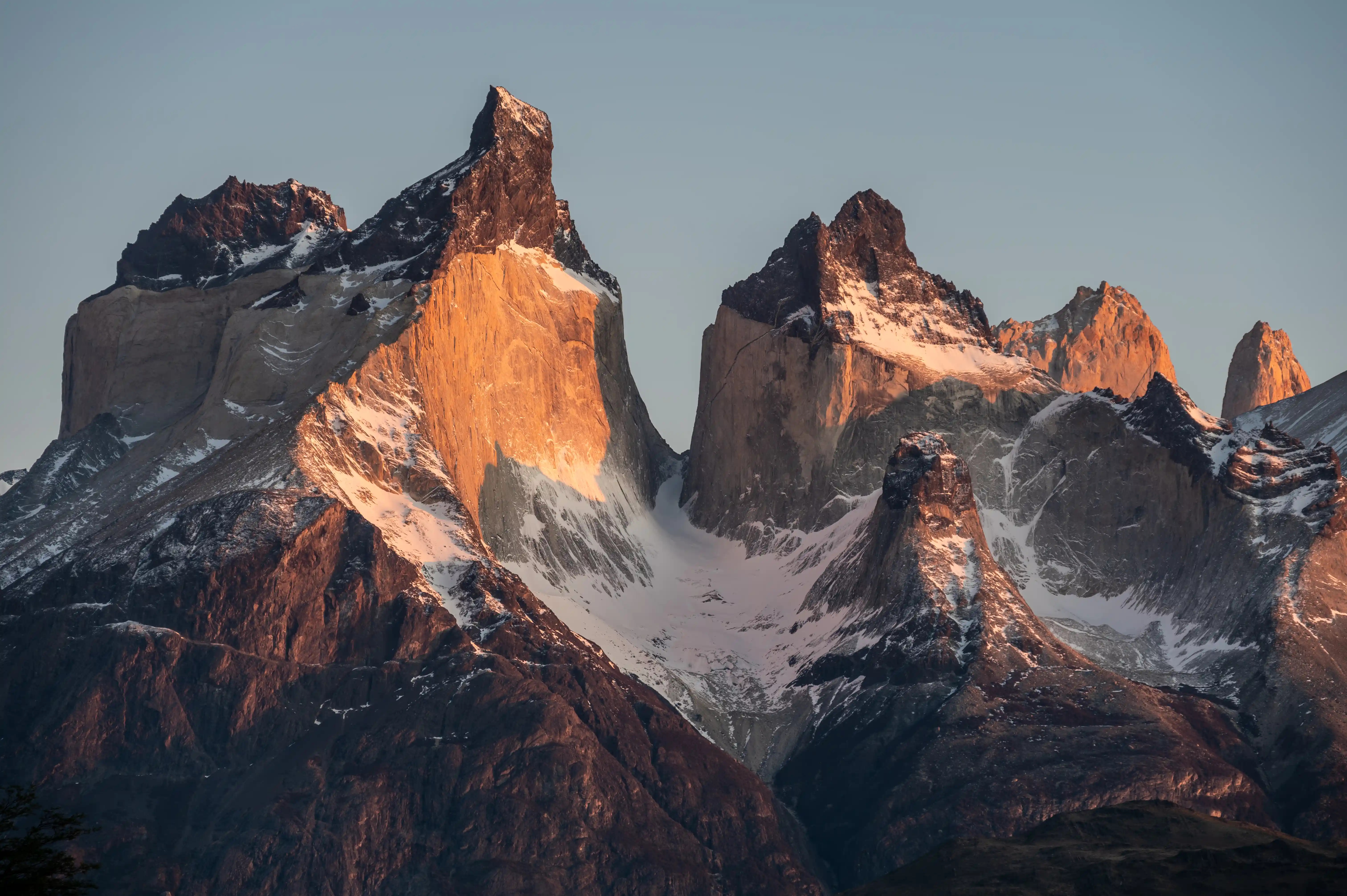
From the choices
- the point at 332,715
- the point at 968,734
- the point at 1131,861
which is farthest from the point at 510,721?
the point at 1131,861

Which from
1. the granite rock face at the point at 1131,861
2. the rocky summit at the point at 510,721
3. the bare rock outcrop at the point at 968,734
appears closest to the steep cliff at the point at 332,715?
the rocky summit at the point at 510,721

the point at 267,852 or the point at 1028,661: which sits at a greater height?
the point at 1028,661

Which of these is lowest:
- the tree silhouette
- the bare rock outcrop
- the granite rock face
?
the granite rock face

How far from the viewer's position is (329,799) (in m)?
154

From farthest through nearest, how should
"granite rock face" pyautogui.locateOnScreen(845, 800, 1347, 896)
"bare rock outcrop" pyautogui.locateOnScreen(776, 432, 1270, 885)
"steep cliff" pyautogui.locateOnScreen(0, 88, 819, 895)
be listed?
1. "bare rock outcrop" pyautogui.locateOnScreen(776, 432, 1270, 885)
2. "steep cliff" pyautogui.locateOnScreen(0, 88, 819, 895)
3. "granite rock face" pyautogui.locateOnScreen(845, 800, 1347, 896)

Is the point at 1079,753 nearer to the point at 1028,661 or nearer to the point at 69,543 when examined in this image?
the point at 1028,661

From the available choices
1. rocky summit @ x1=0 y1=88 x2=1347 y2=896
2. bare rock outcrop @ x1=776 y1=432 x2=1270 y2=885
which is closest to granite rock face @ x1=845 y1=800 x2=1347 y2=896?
rocky summit @ x1=0 y1=88 x2=1347 y2=896

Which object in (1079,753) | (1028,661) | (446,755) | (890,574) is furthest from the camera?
(890,574)

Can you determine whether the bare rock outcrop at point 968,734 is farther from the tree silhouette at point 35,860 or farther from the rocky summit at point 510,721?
the tree silhouette at point 35,860

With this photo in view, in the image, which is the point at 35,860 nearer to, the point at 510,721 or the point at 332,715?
the point at 332,715

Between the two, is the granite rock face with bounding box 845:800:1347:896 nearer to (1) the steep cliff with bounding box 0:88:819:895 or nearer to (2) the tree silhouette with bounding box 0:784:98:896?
(1) the steep cliff with bounding box 0:88:819:895

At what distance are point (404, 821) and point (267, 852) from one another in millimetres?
10304

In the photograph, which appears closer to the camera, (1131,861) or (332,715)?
(1131,861)

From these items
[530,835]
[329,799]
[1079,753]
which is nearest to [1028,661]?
[1079,753]
